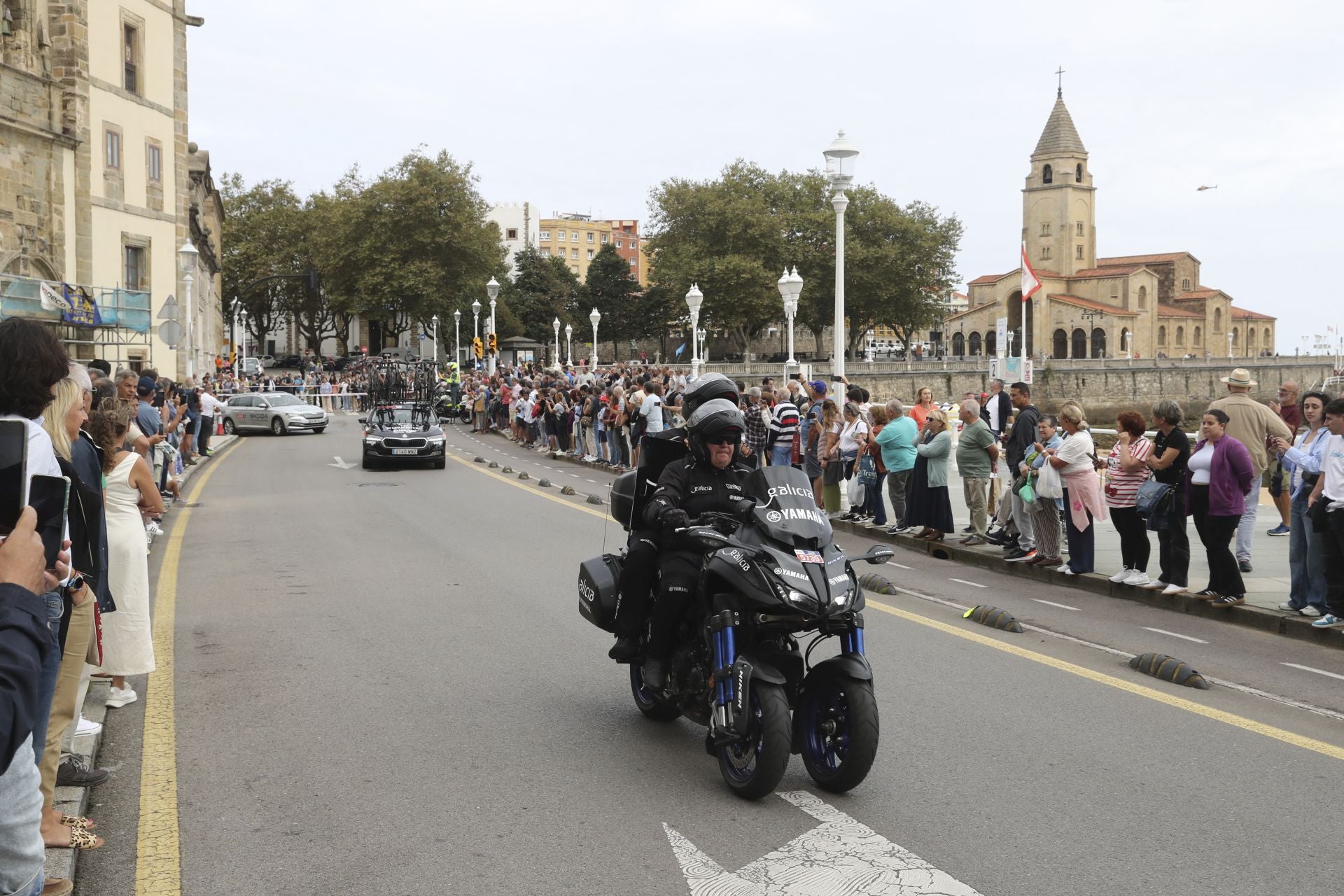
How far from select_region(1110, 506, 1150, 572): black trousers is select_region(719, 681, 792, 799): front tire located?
22.2ft

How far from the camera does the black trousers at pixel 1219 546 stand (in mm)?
9852

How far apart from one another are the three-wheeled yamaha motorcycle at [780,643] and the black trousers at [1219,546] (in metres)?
5.74

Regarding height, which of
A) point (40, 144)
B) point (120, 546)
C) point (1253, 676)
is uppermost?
point (40, 144)

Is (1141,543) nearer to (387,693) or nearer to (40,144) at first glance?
(387,693)

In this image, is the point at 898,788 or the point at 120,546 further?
the point at 120,546

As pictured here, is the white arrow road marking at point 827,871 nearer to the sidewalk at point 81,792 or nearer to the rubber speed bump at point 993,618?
the sidewalk at point 81,792

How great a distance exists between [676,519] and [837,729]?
47.1 inches

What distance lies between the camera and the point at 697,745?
605 centimetres

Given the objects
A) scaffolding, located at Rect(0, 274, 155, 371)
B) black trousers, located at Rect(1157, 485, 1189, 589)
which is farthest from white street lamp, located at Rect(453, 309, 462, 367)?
black trousers, located at Rect(1157, 485, 1189, 589)

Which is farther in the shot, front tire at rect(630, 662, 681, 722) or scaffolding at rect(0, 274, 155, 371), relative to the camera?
scaffolding at rect(0, 274, 155, 371)

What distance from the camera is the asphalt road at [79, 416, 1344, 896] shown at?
4.45 metres

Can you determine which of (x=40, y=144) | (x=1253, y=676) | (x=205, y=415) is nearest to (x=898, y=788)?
(x=1253, y=676)

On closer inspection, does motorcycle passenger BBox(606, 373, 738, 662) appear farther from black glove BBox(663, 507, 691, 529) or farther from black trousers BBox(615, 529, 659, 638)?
black glove BBox(663, 507, 691, 529)

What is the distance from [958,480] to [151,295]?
101 ft
